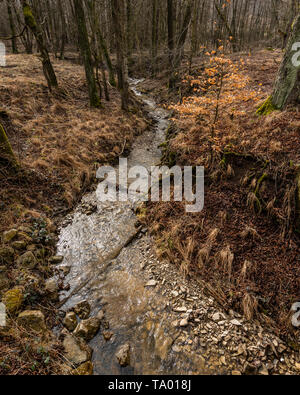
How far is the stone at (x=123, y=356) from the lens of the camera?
11.3 feet

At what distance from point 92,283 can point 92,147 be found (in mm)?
5997

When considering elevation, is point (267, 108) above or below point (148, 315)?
above

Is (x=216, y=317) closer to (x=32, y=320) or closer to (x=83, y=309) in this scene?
(x=83, y=309)

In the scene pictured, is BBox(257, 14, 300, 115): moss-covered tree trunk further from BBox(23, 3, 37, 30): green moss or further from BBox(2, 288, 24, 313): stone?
BBox(23, 3, 37, 30): green moss

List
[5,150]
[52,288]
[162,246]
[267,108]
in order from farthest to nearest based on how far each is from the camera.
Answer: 1. [267,108]
2. [5,150]
3. [162,246]
4. [52,288]

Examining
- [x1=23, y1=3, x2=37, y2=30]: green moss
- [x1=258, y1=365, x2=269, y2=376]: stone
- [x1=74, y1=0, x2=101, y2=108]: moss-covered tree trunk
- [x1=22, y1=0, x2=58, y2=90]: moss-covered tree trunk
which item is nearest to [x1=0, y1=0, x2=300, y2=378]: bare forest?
[x1=258, y1=365, x2=269, y2=376]: stone

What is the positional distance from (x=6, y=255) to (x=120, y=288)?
2.50m

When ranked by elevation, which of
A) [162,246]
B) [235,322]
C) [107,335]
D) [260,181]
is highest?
[260,181]

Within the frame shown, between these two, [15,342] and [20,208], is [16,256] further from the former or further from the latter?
[15,342]

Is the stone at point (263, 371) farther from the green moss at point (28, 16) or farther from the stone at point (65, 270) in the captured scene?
the green moss at point (28, 16)

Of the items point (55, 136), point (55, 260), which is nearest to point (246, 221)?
point (55, 260)

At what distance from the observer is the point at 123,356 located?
346cm

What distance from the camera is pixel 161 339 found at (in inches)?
145

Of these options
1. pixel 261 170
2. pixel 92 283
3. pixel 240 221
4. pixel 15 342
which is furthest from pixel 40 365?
pixel 261 170
